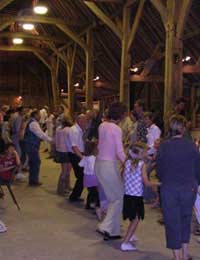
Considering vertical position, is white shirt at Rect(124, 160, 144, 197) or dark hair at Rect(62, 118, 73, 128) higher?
dark hair at Rect(62, 118, 73, 128)

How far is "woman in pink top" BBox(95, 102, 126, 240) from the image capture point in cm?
543

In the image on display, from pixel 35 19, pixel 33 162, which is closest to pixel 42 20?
pixel 35 19

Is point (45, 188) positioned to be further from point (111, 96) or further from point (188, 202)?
point (111, 96)

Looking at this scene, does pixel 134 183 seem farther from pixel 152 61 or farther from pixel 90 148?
pixel 152 61

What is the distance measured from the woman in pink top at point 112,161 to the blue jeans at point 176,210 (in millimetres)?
1089

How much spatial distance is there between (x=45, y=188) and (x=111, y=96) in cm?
1273

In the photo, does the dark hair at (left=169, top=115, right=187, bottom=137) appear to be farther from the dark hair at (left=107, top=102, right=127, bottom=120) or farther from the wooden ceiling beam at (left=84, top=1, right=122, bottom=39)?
the wooden ceiling beam at (left=84, top=1, right=122, bottom=39)

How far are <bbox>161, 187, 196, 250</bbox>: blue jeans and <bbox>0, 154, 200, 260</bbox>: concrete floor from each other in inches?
25.1

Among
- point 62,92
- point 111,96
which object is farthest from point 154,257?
point 62,92

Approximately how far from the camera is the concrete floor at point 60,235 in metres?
5.02

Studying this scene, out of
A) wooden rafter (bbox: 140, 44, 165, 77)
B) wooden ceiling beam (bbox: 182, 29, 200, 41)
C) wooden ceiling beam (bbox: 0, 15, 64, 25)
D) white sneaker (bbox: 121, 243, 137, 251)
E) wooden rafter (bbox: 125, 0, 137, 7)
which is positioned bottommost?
white sneaker (bbox: 121, 243, 137, 251)

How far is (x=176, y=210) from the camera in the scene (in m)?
4.36

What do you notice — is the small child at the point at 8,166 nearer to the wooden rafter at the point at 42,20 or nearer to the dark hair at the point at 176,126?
the dark hair at the point at 176,126

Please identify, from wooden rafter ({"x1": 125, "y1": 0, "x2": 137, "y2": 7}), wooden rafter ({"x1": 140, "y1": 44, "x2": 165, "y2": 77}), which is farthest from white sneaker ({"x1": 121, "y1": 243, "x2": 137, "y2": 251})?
wooden rafter ({"x1": 140, "y1": 44, "x2": 165, "y2": 77})
